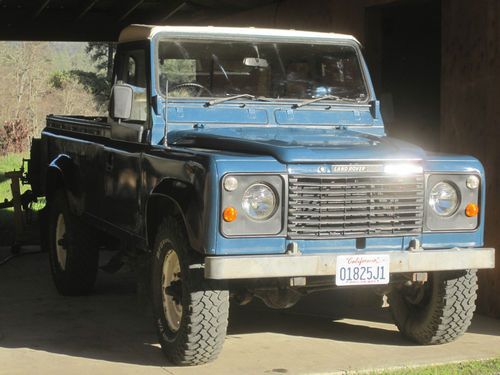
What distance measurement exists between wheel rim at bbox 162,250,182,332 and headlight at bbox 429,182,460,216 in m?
1.60

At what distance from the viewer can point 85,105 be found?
1766 inches

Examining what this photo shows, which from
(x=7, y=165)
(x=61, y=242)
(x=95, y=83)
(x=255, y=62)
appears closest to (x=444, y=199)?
(x=255, y=62)

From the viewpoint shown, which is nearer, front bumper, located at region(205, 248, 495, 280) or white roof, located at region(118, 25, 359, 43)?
front bumper, located at region(205, 248, 495, 280)

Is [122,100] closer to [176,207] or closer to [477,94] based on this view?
[176,207]

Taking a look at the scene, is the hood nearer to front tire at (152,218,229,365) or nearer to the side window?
the side window

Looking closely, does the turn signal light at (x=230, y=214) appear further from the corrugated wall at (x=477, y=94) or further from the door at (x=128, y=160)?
the corrugated wall at (x=477, y=94)

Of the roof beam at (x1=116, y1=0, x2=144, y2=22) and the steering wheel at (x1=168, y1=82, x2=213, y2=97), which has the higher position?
the roof beam at (x1=116, y1=0, x2=144, y2=22)

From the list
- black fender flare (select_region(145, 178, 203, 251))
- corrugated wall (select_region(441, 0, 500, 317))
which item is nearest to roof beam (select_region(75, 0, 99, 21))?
corrugated wall (select_region(441, 0, 500, 317))

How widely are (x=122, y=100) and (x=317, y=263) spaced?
188cm

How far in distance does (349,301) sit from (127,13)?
713 centimetres

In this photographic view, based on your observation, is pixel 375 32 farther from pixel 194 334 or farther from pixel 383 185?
pixel 194 334

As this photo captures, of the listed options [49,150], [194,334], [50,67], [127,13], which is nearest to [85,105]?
[50,67]

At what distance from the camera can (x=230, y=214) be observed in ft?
17.0

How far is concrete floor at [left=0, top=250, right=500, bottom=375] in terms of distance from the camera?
577 centimetres
